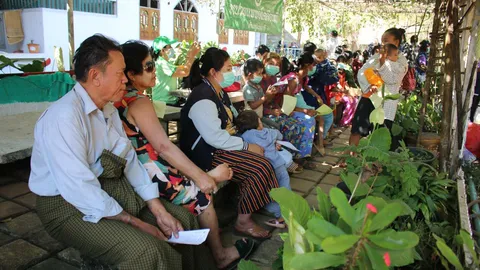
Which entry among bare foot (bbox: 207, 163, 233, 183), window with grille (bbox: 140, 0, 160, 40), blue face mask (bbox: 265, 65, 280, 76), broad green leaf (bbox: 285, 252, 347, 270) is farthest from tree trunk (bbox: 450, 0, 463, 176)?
window with grille (bbox: 140, 0, 160, 40)

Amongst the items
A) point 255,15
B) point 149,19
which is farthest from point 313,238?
point 149,19

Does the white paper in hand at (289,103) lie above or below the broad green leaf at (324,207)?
above

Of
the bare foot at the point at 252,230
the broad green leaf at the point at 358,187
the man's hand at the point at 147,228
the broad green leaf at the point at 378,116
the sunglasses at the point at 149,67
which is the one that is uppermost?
the sunglasses at the point at 149,67

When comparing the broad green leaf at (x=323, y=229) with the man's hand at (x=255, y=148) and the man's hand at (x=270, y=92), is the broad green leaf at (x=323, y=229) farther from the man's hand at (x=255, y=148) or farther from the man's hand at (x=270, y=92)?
the man's hand at (x=270, y=92)

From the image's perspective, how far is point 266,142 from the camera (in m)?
2.97

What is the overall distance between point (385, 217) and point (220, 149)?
1.78 meters

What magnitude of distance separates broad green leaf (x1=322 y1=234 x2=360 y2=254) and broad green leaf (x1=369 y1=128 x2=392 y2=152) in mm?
1040

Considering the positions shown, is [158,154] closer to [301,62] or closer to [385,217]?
[385,217]

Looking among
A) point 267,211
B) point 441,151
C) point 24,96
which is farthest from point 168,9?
point 441,151

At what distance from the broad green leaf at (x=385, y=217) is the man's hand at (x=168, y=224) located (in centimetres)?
112

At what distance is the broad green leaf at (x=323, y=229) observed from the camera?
93 cm

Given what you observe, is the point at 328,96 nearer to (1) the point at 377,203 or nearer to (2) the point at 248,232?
(2) the point at 248,232

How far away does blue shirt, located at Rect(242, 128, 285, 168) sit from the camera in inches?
116

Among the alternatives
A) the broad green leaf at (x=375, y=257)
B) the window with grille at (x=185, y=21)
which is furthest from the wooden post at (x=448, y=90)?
the window with grille at (x=185, y=21)
